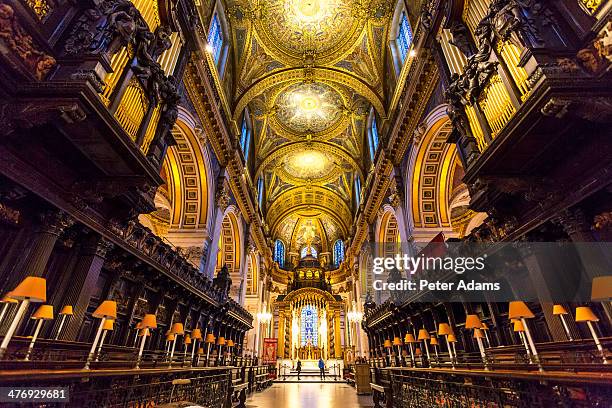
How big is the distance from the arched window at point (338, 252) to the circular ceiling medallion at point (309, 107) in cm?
1575

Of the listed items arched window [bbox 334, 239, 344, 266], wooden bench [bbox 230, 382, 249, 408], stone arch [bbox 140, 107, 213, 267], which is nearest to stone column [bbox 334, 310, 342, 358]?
arched window [bbox 334, 239, 344, 266]

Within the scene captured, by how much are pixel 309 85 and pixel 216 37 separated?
6.94 m

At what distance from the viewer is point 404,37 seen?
1404 centimetres

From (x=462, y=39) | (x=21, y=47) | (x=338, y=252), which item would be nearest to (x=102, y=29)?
(x=21, y=47)

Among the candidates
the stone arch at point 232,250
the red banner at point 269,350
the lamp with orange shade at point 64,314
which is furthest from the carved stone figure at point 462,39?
the red banner at point 269,350

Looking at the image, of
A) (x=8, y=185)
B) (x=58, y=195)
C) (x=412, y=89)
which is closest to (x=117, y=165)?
(x=58, y=195)

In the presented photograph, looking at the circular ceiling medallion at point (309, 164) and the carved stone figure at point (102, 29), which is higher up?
the circular ceiling medallion at point (309, 164)

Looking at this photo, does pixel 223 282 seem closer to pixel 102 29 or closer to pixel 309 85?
pixel 102 29

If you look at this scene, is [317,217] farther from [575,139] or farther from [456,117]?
[575,139]

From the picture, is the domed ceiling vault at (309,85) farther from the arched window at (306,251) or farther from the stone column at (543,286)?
the stone column at (543,286)

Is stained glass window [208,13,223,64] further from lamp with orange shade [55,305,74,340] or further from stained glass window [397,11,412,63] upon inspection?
lamp with orange shade [55,305,74,340]

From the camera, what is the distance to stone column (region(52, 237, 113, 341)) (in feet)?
16.9

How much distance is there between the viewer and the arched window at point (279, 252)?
34647 mm

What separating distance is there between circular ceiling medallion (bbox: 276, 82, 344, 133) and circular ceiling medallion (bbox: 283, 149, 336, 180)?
2.60m
